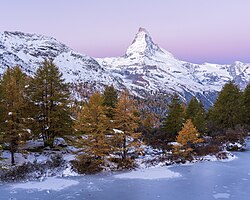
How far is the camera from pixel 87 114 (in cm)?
2803

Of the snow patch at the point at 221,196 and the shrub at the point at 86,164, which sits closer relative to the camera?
the snow patch at the point at 221,196

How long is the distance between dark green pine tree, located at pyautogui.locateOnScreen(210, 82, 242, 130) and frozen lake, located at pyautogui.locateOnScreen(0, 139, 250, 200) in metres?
18.2

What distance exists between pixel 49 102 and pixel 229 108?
27.6m

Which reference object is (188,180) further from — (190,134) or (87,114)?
(87,114)

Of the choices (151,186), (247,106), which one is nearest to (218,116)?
(247,106)

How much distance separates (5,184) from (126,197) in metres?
10.5

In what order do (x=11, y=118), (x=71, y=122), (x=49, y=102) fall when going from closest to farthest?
(x=11, y=118) → (x=49, y=102) → (x=71, y=122)

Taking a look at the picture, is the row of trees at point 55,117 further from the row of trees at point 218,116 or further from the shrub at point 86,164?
the row of trees at point 218,116

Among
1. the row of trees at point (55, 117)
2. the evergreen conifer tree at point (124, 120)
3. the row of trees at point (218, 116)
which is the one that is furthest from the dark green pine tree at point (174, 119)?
the evergreen conifer tree at point (124, 120)

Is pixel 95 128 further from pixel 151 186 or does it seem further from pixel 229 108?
pixel 229 108

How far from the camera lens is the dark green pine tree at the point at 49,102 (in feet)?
101

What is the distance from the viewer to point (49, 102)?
103 feet

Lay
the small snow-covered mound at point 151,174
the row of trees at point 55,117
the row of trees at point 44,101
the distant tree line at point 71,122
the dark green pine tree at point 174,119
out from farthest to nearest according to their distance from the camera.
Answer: the dark green pine tree at point 174,119, the row of trees at point 44,101, the distant tree line at point 71,122, the row of trees at point 55,117, the small snow-covered mound at point 151,174

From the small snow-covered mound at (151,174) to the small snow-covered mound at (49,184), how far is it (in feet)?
14.5
